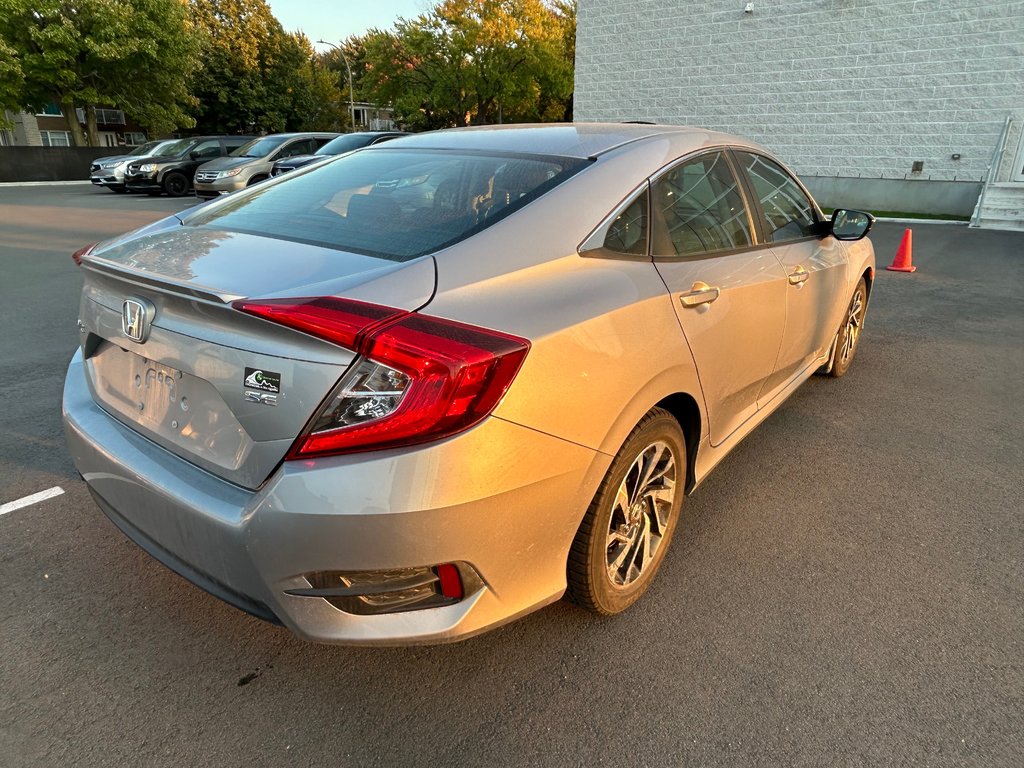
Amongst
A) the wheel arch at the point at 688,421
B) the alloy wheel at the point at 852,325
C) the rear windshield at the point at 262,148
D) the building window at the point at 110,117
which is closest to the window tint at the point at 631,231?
the wheel arch at the point at 688,421

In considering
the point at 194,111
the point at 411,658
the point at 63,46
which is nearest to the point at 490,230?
the point at 411,658

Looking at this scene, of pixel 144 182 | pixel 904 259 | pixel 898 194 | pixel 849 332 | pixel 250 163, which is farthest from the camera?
pixel 144 182

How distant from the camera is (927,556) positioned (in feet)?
9.32

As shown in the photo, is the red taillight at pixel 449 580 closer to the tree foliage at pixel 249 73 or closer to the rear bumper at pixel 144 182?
the rear bumper at pixel 144 182

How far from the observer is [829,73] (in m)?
16.8

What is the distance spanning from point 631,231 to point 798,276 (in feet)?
4.68

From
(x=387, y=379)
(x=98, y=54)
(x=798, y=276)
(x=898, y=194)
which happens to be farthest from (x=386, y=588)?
(x=98, y=54)

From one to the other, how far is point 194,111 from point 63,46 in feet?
44.9

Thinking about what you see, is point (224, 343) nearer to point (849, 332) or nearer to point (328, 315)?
point (328, 315)

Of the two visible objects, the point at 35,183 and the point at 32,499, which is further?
the point at 35,183

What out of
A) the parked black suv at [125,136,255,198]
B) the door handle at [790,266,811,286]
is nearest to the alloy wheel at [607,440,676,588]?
the door handle at [790,266,811,286]

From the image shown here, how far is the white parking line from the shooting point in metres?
3.06

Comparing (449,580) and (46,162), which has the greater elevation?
(449,580)

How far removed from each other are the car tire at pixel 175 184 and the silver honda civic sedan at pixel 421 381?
2012 cm
